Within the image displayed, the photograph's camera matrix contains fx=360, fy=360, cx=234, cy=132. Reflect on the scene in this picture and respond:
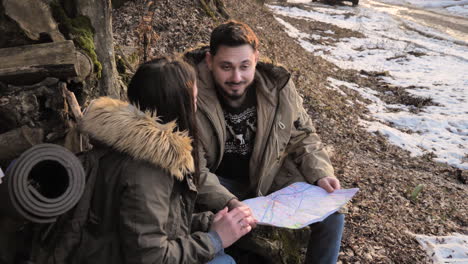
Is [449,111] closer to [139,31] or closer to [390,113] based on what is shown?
[390,113]

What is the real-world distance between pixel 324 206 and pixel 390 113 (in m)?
7.60

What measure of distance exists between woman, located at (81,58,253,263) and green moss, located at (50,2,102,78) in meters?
1.39

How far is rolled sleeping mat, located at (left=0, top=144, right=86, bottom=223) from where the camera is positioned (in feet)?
5.87

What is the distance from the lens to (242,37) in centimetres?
323

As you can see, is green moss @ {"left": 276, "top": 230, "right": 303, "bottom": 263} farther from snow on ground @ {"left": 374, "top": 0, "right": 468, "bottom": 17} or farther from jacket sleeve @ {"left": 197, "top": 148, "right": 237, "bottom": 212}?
snow on ground @ {"left": 374, "top": 0, "right": 468, "bottom": 17}

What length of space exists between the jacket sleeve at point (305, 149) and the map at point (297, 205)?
0.15 m

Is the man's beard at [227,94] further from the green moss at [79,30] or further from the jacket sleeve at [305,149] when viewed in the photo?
the green moss at [79,30]

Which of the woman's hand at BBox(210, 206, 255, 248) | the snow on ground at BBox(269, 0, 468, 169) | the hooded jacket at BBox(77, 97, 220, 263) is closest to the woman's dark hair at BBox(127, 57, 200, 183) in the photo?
the hooded jacket at BBox(77, 97, 220, 263)

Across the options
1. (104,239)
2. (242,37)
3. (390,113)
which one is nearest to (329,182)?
(242,37)

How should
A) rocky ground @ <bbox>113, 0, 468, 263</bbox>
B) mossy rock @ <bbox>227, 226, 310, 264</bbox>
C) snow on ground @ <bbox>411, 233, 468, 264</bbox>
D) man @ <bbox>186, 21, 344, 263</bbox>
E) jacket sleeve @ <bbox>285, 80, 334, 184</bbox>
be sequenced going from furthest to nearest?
rocky ground @ <bbox>113, 0, 468, 263</bbox>
snow on ground @ <bbox>411, 233, 468, 264</bbox>
jacket sleeve @ <bbox>285, 80, 334, 184</bbox>
man @ <bbox>186, 21, 344, 263</bbox>
mossy rock @ <bbox>227, 226, 310, 264</bbox>

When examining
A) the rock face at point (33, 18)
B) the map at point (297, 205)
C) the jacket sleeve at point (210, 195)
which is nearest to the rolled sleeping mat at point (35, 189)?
the jacket sleeve at point (210, 195)

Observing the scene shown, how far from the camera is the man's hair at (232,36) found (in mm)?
3223

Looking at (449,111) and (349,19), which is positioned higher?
(349,19)

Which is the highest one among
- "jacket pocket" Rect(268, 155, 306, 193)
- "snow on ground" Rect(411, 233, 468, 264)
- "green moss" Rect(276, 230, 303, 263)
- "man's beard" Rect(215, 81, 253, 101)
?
"man's beard" Rect(215, 81, 253, 101)
